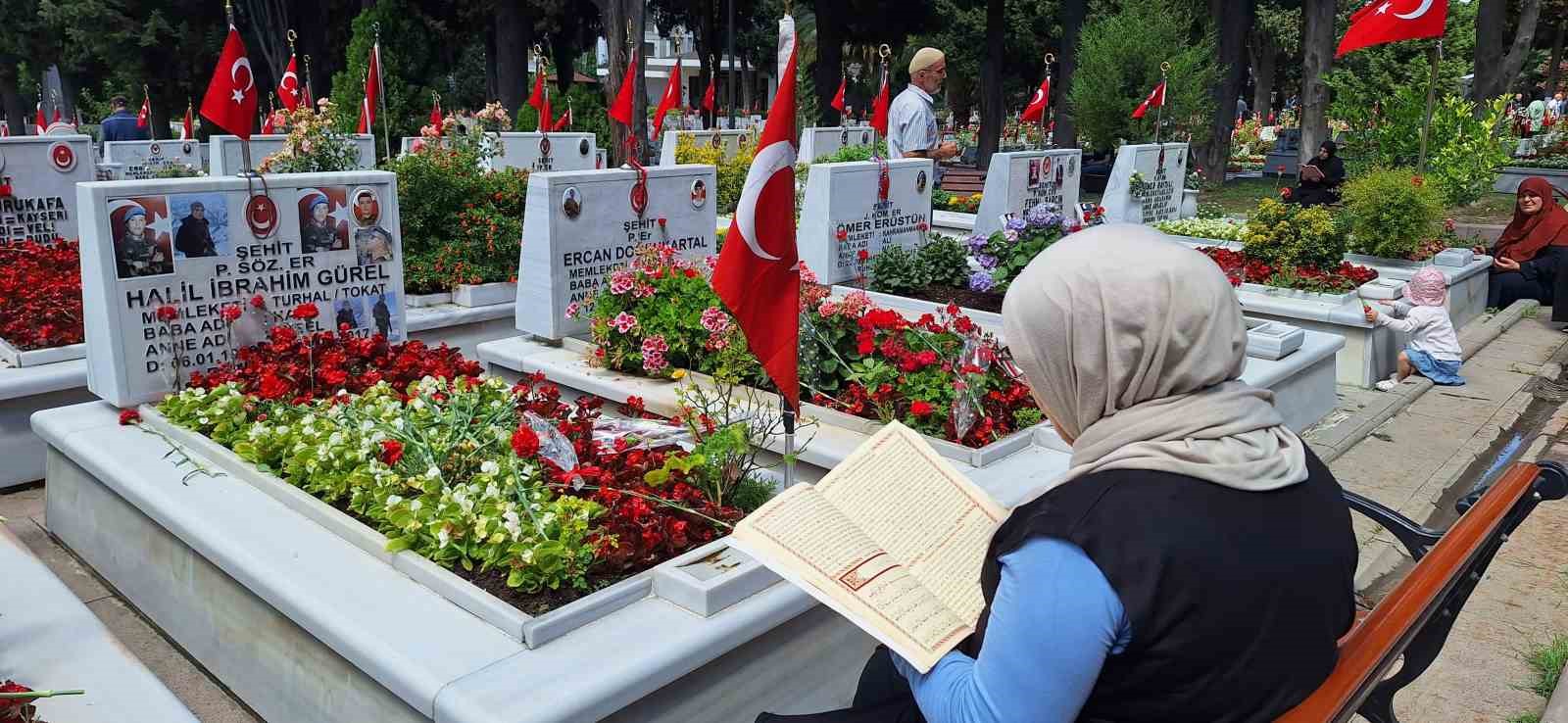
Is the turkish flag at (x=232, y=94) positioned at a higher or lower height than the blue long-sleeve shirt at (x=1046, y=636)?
higher

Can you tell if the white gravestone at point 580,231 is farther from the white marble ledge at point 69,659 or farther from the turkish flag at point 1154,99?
the turkish flag at point 1154,99

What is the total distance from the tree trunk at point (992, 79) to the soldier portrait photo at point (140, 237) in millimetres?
25430

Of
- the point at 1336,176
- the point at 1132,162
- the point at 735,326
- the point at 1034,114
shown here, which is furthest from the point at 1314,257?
the point at 1034,114

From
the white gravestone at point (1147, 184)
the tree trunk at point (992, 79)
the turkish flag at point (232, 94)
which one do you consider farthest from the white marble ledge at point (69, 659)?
the tree trunk at point (992, 79)

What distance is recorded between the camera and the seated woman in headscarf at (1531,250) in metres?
10.1

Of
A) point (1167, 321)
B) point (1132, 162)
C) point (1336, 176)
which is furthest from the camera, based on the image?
point (1336, 176)

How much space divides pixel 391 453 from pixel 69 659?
1.08m

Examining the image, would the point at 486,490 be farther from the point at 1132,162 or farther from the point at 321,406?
the point at 1132,162

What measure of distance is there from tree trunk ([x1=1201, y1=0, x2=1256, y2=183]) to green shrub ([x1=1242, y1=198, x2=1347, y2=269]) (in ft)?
52.7

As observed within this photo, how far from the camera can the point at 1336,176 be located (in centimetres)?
1243

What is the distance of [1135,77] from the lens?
19.0 metres

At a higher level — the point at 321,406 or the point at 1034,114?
the point at 1034,114

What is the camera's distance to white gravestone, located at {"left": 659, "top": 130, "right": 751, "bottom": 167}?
49.2 feet

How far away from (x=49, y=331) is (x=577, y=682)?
483 cm
